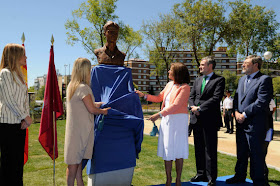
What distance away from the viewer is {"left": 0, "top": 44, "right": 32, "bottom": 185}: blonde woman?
3184 mm

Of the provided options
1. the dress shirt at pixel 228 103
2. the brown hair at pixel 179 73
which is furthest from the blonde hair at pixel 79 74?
the dress shirt at pixel 228 103

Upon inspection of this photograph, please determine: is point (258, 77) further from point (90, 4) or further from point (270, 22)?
point (90, 4)

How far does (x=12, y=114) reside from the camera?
3.21 m

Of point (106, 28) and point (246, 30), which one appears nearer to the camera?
point (106, 28)

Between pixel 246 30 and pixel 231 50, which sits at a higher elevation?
pixel 246 30

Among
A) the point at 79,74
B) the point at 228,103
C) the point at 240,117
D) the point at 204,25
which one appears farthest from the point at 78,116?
the point at 204,25

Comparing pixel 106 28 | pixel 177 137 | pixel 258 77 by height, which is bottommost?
pixel 177 137

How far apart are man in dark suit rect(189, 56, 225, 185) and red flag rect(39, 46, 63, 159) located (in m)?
2.26

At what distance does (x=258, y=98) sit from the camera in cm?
415

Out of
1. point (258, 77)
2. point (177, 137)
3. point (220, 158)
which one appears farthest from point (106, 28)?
point (220, 158)

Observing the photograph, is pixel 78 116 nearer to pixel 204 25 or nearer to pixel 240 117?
pixel 240 117

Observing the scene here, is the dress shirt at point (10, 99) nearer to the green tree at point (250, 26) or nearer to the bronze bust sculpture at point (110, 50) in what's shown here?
the bronze bust sculpture at point (110, 50)

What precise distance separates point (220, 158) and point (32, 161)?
487cm

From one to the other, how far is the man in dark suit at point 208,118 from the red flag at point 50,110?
7.42 ft
